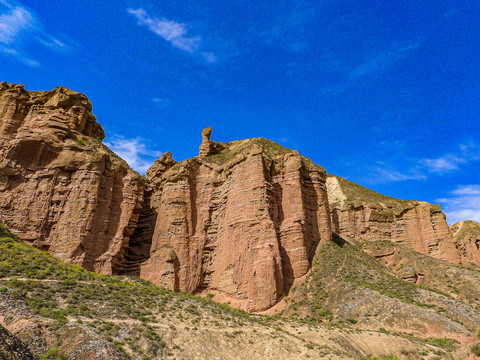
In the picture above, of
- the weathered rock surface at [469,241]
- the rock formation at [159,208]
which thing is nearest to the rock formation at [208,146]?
the rock formation at [159,208]

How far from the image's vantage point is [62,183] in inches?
1404

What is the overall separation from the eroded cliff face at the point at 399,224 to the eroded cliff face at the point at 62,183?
121ft

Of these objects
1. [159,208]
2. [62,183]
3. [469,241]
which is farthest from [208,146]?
[469,241]

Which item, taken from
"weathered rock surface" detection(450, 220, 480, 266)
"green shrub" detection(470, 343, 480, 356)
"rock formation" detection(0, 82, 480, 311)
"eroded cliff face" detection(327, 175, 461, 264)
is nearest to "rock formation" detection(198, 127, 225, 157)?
"rock formation" detection(0, 82, 480, 311)

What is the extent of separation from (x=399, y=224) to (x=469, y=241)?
823 inches

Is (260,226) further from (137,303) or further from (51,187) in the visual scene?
(51,187)

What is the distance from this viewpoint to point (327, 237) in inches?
1606

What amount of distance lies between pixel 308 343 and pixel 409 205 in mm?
45061

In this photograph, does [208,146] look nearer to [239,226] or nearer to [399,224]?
[239,226]

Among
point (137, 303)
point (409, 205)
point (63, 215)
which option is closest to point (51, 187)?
point (63, 215)

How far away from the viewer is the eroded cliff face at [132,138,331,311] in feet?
113

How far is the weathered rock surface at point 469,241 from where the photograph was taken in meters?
67.9

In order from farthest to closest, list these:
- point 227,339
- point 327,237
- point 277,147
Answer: point 277,147, point 327,237, point 227,339

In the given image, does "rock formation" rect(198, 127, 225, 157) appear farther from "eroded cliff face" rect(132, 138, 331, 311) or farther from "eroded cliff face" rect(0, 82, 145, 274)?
"eroded cliff face" rect(0, 82, 145, 274)
